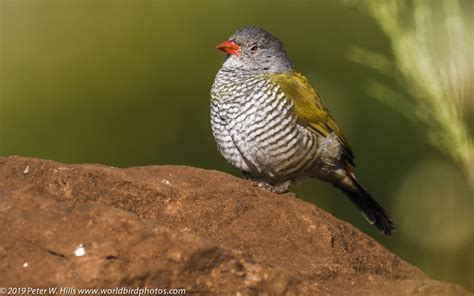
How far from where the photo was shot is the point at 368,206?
20.1 feet

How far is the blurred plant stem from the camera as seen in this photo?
2537 mm

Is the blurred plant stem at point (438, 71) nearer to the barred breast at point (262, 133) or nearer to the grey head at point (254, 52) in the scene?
the barred breast at point (262, 133)

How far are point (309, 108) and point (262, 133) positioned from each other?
1.20 ft

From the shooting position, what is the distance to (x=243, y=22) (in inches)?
263

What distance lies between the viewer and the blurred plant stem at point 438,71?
2537 mm

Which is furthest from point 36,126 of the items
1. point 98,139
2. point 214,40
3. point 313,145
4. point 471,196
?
point 471,196

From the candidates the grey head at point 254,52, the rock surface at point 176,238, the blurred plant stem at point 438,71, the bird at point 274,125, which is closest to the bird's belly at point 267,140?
the bird at point 274,125

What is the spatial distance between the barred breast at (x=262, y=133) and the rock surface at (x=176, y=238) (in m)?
0.98

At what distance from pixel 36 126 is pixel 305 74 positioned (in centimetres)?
189

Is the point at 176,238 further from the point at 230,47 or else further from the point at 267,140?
the point at 230,47

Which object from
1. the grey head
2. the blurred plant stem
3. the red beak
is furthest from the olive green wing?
the blurred plant stem

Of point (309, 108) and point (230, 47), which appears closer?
point (309, 108)

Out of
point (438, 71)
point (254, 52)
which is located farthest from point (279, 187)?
point (438, 71)

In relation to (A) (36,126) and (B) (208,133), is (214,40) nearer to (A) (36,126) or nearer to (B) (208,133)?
(B) (208,133)
